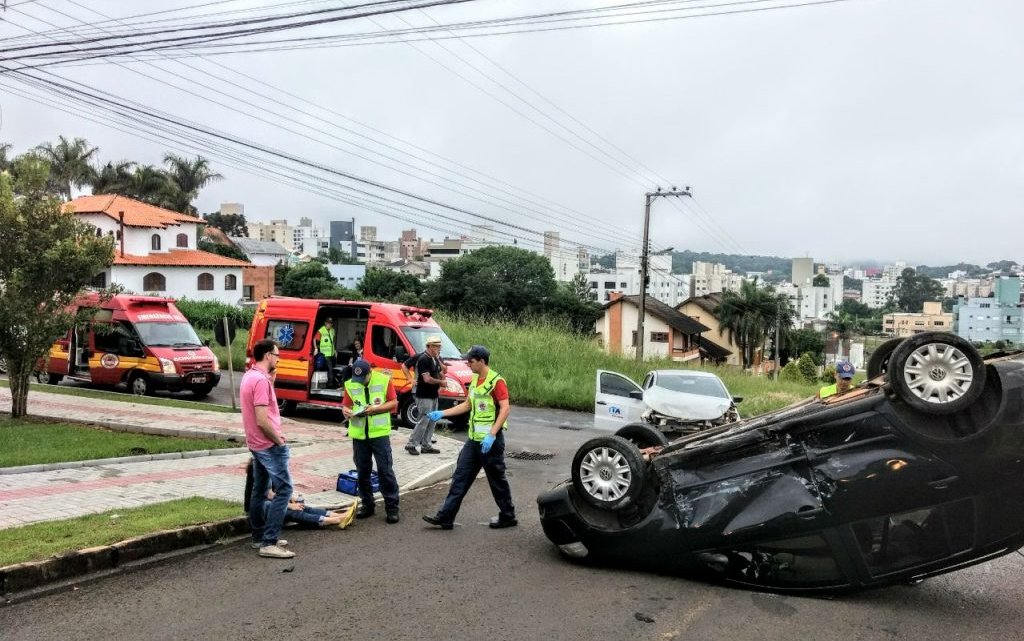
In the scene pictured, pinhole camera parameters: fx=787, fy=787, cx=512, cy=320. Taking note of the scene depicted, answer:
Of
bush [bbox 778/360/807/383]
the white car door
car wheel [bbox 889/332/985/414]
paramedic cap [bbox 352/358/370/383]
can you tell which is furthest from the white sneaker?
bush [bbox 778/360/807/383]

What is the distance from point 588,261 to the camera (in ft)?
545

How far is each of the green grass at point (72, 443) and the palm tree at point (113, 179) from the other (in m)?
54.5

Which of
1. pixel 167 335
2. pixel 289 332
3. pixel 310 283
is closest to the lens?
pixel 289 332

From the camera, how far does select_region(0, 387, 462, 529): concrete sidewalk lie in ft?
25.9

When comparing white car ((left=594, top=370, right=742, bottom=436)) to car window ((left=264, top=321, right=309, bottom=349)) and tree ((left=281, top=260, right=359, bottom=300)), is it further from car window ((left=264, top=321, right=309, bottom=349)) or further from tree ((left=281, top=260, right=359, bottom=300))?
tree ((left=281, top=260, right=359, bottom=300))

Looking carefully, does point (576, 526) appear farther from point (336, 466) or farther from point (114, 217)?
point (114, 217)

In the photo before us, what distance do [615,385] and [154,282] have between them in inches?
1752

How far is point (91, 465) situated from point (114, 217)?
4564 centimetres

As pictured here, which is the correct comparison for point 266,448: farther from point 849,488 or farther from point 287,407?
point 287,407

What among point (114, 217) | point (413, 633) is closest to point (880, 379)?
point (413, 633)

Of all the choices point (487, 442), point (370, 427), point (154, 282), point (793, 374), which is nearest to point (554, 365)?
point (370, 427)

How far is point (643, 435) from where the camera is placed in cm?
743

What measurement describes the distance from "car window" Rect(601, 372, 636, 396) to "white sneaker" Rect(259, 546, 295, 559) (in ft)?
29.6

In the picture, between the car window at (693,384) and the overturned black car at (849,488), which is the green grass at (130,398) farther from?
the overturned black car at (849,488)
